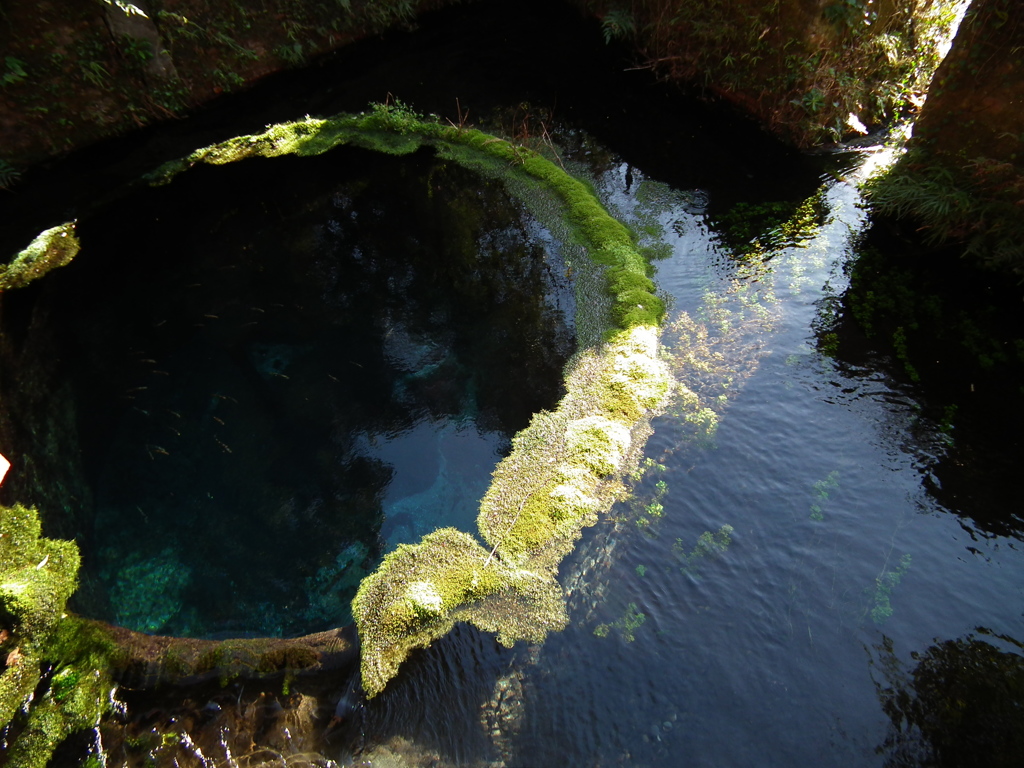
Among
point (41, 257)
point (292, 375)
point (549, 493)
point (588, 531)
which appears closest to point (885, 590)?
point (588, 531)

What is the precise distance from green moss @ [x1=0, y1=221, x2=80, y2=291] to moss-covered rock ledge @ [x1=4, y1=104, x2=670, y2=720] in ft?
0.30

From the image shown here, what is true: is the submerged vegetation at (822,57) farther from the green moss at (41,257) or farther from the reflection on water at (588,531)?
the green moss at (41,257)

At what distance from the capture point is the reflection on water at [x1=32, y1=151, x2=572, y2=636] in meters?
5.99

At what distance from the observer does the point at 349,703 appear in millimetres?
4738

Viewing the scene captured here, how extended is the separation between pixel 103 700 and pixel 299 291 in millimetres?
5500

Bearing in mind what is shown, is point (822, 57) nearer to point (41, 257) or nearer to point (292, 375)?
point (292, 375)

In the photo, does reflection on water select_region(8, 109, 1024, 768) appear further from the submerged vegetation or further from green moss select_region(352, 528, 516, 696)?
the submerged vegetation

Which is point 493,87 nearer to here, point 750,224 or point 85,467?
point 750,224

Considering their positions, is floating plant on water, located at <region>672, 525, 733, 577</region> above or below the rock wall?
below

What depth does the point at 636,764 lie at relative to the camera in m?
4.28

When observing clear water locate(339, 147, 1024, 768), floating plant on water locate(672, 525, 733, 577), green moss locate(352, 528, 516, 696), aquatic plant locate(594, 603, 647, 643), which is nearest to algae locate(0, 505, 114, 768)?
green moss locate(352, 528, 516, 696)

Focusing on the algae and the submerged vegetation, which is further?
the submerged vegetation

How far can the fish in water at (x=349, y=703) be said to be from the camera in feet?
15.3

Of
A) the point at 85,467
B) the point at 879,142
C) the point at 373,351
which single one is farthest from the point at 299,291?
the point at 879,142
